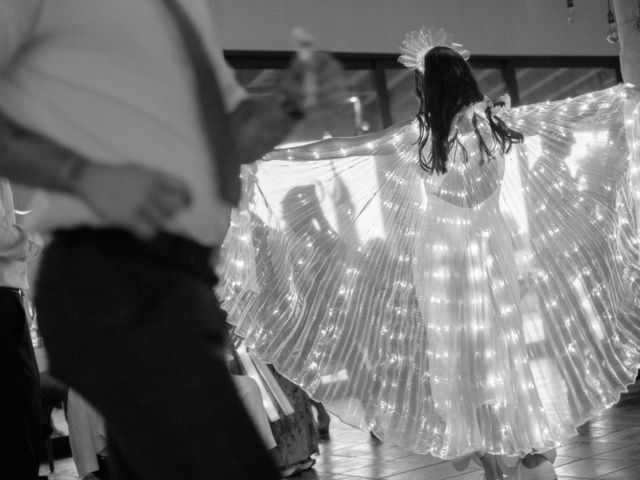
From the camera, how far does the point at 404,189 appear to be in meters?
3.47

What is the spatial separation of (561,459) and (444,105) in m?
1.52

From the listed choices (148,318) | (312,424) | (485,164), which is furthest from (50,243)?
(312,424)

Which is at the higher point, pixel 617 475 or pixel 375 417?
pixel 375 417

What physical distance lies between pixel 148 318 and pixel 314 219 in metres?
2.41

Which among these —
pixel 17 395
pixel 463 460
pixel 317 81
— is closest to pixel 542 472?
pixel 463 460

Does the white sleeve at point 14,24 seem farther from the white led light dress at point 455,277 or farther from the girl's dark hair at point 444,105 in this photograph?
the girl's dark hair at point 444,105

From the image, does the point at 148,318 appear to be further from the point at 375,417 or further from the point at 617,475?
the point at 617,475

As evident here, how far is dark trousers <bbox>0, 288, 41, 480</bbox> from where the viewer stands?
2.88 m

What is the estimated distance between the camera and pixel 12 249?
9.89 feet

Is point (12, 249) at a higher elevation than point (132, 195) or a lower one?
higher

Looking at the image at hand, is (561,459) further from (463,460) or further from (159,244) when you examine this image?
(159,244)

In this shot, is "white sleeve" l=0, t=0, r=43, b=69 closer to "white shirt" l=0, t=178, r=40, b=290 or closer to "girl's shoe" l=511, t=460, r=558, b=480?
"white shirt" l=0, t=178, r=40, b=290

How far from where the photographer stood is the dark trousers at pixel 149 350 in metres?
0.96

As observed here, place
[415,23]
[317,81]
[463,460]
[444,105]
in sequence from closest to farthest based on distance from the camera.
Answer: [317,81], [463,460], [444,105], [415,23]
